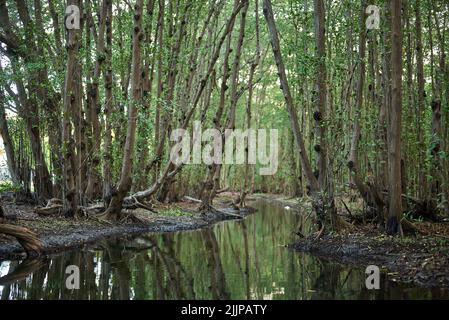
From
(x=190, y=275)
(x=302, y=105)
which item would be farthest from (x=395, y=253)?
(x=302, y=105)

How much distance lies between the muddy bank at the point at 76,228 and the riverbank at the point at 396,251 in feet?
16.7

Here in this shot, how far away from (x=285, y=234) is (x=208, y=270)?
685cm

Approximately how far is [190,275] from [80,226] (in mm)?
5291

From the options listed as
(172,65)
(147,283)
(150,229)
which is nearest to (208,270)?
(147,283)

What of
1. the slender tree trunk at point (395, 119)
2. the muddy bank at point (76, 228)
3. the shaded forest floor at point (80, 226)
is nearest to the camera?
the slender tree trunk at point (395, 119)

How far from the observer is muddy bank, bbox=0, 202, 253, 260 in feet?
34.2

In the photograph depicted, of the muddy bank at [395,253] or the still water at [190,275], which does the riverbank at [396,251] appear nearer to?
the muddy bank at [395,253]

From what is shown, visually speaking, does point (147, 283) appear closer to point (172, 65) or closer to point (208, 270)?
point (208, 270)

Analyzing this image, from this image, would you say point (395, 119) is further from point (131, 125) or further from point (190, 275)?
point (131, 125)

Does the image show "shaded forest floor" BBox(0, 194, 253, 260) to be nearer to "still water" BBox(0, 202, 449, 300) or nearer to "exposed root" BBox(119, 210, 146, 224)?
"exposed root" BBox(119, 210, 146, 224)

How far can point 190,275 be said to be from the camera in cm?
898

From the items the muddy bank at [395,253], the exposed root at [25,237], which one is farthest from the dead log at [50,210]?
the muddy bank at [395,253]

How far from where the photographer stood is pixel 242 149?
119 feet

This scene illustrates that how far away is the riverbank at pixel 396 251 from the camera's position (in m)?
8.11
